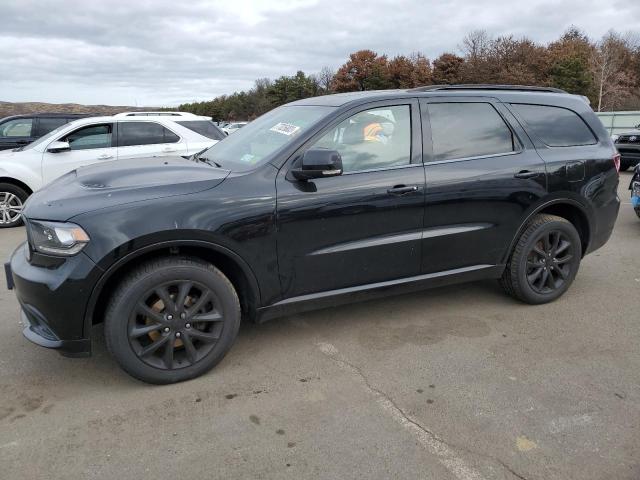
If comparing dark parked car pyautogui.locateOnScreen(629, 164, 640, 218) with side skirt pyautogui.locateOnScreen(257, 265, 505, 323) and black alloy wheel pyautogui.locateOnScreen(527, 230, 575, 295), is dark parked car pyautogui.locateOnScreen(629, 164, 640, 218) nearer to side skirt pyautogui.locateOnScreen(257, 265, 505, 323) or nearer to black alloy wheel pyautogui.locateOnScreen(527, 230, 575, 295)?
black alloy wheel pyautogui.locateOnScreen(527, 230, 575, 295)

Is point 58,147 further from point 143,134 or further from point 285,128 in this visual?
point 285,128

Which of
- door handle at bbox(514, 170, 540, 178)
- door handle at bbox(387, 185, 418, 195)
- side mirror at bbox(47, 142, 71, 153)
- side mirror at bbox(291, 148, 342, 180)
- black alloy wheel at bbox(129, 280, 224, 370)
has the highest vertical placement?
side mirror at bbox(47, 142, 71, 153)

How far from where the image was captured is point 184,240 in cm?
297

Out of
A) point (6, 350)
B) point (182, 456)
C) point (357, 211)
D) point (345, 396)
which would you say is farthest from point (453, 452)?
point (6, 350)

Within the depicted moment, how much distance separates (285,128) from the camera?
3699 mm

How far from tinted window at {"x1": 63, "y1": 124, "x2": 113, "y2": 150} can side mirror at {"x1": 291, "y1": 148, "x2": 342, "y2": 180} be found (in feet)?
19.7

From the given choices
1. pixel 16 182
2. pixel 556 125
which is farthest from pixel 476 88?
pixel 16 182

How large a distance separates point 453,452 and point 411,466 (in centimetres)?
25

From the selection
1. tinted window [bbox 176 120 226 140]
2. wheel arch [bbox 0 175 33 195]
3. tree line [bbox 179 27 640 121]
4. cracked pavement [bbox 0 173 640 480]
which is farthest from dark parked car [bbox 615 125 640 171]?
tree line [bbox 179 27 640 121]

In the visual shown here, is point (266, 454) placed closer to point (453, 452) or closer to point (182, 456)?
point (182, 456)

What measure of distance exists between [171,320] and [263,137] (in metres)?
1.53

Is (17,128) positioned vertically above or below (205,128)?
above

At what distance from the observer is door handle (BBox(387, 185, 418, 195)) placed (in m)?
3.52

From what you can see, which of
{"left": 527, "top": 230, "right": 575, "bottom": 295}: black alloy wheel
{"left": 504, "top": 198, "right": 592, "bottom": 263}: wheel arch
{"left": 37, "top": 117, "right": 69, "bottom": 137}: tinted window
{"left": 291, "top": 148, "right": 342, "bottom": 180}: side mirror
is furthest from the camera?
{"left": 37, "top": 117, "right": 69, "bottom": 137}: tinted window
